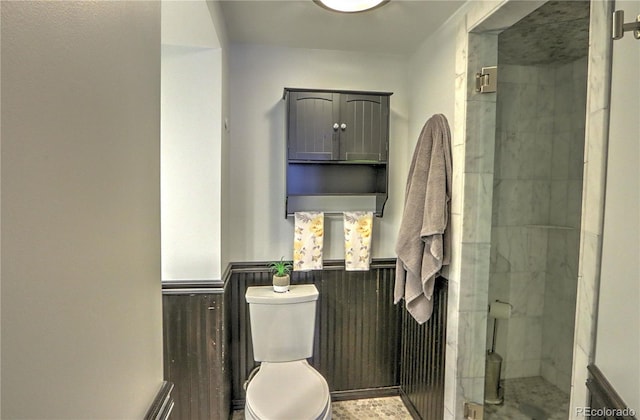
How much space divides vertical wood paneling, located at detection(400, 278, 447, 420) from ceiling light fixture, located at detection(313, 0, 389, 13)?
1.48 meters

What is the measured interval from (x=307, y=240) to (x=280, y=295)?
0.41m

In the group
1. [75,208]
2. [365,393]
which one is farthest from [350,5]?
[365,393]

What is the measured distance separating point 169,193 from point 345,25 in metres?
1.42

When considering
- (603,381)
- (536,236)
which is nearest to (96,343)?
(603,381)

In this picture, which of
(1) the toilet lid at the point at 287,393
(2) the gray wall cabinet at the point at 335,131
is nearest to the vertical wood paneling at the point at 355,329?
(1) the toilet lid at the point at 287,393

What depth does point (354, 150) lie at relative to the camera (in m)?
2.29

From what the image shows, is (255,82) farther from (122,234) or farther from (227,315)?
(122,234)

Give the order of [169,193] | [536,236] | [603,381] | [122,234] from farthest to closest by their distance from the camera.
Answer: [536,236]
[169,193]
[603,381]
[122,234]

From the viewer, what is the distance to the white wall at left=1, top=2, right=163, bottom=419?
44cm

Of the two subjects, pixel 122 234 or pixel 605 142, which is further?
pixel 605 142

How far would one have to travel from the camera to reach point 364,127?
90.1 inches

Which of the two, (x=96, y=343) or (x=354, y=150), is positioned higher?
(x=354, y=150)

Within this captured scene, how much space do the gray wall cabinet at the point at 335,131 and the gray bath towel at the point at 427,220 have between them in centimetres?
35

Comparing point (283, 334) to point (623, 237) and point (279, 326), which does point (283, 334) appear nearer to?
point (279, 326)
